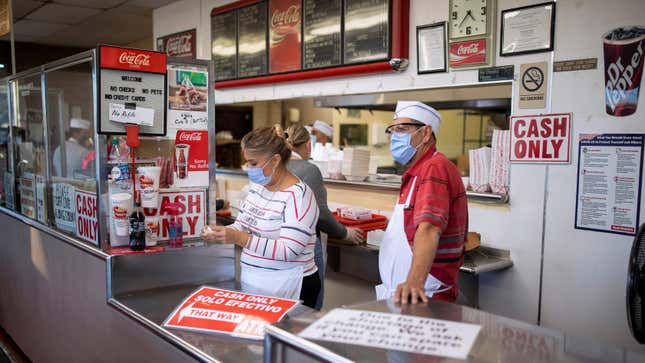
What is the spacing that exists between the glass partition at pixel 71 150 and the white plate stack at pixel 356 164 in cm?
177

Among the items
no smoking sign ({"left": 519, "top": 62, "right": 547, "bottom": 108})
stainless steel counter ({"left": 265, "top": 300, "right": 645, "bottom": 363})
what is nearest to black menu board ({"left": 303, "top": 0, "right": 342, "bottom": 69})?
no smoking sign ({"left": 519, "top": 62, "right": 547, "bottom": 108})

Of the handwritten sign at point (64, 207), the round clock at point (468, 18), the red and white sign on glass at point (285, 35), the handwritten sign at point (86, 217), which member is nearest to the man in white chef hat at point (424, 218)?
the round clock at point (468, 18)

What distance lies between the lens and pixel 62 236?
273cm

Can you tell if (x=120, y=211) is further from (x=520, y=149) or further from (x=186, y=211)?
(x=520, y=149)

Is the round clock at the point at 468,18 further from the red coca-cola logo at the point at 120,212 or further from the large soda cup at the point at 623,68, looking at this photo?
the red coca-cola logo at the point at 120,212

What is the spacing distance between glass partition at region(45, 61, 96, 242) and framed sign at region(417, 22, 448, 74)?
203 cm

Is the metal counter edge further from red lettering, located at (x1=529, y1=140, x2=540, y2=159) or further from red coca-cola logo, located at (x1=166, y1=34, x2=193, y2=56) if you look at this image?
red coca-cola logo, located at (x1=166, y1=34, x2=193, y2=56)

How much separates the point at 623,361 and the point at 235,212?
12.6 feet

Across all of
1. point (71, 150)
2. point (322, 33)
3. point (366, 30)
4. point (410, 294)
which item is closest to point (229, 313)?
point (410, 294)

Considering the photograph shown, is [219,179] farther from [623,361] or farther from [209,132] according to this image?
[623,361]

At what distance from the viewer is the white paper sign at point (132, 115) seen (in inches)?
88.9

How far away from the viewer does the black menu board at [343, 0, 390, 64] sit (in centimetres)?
368

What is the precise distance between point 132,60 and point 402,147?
1.23 metres

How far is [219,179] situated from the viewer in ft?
17.9
